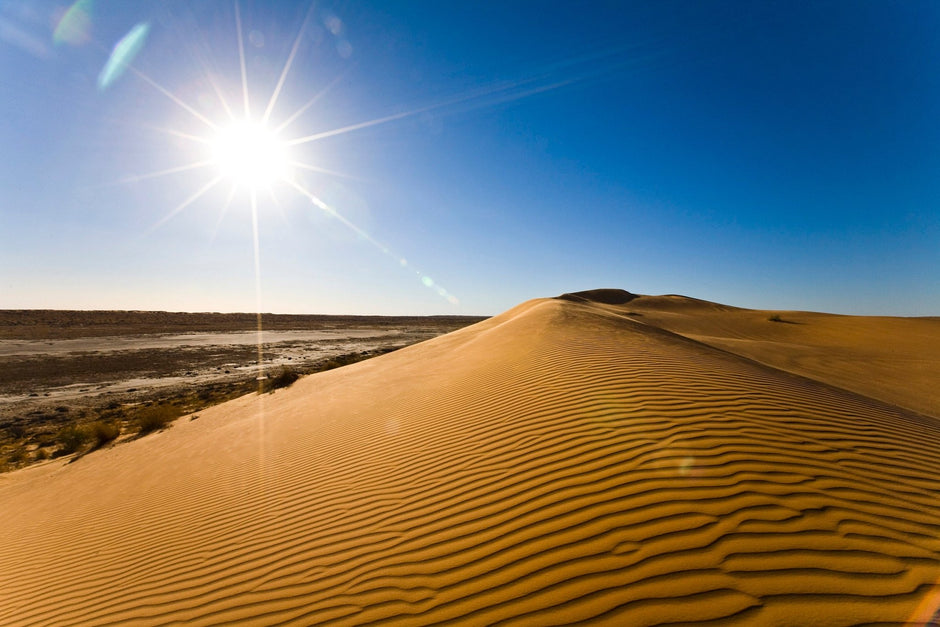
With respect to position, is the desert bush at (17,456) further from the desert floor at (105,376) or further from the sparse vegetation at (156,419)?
the sparse vegetation at (156,419)

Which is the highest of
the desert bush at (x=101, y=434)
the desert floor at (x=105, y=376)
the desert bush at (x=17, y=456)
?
the desert floor at (x=105, y=376)

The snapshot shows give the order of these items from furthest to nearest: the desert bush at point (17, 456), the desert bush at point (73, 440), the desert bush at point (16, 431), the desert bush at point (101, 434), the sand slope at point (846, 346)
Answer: the sand slope at point (846, 346) → the desert bush at point (16, 431) → the desert bush at point (101, 434) → the desert bush at point (73, 440) → the desert bush at point (17, 456)

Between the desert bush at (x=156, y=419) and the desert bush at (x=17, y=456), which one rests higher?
the desert bush at (x=156, y=419)

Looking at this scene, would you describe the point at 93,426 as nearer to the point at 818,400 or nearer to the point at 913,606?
the point at 913,606

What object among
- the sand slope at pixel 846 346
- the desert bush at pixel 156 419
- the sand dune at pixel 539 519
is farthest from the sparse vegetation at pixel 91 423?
the sand slope at pixel 846 346

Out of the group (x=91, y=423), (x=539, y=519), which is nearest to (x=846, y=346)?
(x=539, y=519)

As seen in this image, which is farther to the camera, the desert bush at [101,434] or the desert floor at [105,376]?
the desert floor at [105,376]

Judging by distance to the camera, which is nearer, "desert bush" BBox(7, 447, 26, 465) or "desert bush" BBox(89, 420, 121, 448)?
"desert bush" BBox(7, 447, 26, 465)

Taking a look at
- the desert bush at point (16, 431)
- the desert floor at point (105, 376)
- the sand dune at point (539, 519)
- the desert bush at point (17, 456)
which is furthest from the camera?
the desert floor at point (105, 376)

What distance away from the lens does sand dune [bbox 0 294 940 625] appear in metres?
1.88

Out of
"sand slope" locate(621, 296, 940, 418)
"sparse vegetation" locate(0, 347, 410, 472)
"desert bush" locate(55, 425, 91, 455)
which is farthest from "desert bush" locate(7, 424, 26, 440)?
"sand slope" locate(621, 296, 940, 418)

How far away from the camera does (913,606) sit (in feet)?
5.54

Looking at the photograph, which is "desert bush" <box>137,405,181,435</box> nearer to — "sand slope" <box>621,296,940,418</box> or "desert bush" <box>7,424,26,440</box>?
"desert bush" <box>7,424,26,440</box>

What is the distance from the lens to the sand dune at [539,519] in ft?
6.17
